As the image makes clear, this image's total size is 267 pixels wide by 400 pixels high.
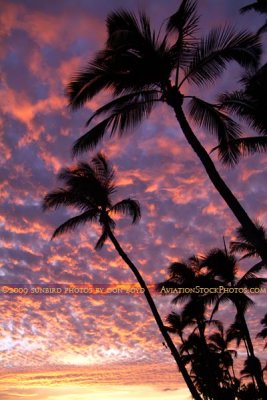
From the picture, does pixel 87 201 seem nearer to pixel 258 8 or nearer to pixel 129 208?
pixel 129 208

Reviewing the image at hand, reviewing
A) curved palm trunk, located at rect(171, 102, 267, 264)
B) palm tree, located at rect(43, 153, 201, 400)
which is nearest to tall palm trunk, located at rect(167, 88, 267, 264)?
curved palm trunk, located at rect(171, 102, 267, 264)

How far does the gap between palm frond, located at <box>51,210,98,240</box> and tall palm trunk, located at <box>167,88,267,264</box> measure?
9.93m

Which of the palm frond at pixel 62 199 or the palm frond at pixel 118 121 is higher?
the palm frond at pixel 62 199

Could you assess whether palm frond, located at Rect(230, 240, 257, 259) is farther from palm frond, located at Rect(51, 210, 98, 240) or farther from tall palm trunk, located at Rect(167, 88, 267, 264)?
tall palm trunk, located at Rect(167, 88, 267, 264)

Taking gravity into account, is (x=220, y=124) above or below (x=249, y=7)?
below

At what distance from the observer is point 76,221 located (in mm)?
20344

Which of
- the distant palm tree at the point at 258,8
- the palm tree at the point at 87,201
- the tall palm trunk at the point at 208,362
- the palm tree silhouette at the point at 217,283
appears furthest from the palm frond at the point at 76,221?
the tall palm trunk at the point at 208,362

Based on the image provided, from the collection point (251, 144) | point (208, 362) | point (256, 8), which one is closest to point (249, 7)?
point (256, 8)

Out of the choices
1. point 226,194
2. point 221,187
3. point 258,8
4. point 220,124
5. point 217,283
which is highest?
point 258,8

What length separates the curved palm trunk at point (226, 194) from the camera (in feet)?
29.3

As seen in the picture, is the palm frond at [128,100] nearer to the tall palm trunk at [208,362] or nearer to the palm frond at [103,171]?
the palm frond at [103,171]

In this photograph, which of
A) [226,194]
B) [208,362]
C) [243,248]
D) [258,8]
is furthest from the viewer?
[208,362]

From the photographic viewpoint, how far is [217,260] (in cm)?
2672

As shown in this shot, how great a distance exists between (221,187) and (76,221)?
11.3 metres
